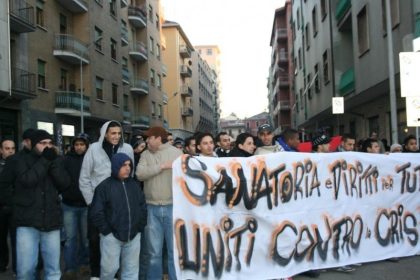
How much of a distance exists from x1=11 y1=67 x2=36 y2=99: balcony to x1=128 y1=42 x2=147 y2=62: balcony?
18455 millimetres

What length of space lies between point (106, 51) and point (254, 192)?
1174 inches

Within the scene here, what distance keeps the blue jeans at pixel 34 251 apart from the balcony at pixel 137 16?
124 ft

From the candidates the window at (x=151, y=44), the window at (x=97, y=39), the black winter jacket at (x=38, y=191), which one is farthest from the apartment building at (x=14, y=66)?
the window at (x=151, y=44)

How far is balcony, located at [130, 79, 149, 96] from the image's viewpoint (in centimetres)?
4075

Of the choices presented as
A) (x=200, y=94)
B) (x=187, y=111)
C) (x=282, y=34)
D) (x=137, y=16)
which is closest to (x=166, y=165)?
(x=137, y=16)

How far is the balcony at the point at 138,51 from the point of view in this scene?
4036cm

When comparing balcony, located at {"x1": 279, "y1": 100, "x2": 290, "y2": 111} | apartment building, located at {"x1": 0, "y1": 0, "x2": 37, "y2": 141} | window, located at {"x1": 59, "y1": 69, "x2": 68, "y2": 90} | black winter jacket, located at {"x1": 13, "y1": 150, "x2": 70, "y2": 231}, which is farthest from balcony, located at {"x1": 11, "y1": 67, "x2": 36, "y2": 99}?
balcony, located at {"x1": 279, "y1": 100, "x2": 290, "y2": 111}

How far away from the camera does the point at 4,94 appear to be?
65.3ft

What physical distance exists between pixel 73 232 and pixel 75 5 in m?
25.2

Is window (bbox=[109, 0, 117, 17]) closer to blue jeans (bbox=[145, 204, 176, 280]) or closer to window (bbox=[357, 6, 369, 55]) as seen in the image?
window (bbox=[357, 6, 369, 55])

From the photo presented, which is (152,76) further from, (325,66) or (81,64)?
(325,66)

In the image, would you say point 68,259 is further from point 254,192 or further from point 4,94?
point 4,94

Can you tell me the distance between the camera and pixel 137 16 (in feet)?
134

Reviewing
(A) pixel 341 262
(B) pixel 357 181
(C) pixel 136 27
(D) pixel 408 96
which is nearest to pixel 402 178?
(B) pixel 357 181
